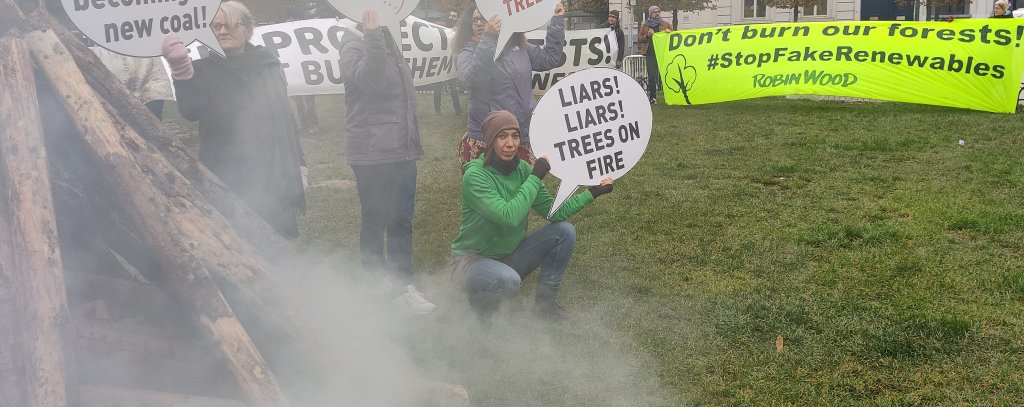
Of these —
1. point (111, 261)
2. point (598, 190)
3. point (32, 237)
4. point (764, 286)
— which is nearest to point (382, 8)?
point (598, 190)

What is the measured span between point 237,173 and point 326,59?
267 inches

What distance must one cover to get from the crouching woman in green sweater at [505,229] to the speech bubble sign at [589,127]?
0.30 ft

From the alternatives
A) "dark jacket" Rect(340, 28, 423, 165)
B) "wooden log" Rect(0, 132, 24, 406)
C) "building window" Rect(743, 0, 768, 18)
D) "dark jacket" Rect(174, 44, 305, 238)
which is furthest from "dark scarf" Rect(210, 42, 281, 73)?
"building window" Rect(743, 0, 768, 18)

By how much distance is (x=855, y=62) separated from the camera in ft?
40.3

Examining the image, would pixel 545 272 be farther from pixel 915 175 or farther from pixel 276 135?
pixel 915 175

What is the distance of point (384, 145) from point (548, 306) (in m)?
1.18

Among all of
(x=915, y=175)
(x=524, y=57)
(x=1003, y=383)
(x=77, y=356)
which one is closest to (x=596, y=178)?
(x=524, y=57)

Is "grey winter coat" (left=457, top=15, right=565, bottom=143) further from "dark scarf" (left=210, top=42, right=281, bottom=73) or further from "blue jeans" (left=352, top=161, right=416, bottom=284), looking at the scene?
"dark scarf" (left=210, top=42, right=281, bottom=73)

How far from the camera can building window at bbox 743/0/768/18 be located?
33503 mm

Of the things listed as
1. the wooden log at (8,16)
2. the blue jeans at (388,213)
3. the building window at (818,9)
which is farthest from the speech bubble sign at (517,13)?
the building window at (818,9)

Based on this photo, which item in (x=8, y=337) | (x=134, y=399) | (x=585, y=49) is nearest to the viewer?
(x=8, y=337)

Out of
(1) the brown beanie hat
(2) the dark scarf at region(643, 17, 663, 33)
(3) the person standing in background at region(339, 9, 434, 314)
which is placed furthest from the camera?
(2) the dark scarf at region(643, 17, 663, 33)

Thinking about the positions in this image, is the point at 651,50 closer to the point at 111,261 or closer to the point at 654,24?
the point at 654,24

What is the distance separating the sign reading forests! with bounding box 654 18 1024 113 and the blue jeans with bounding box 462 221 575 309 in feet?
30.0
